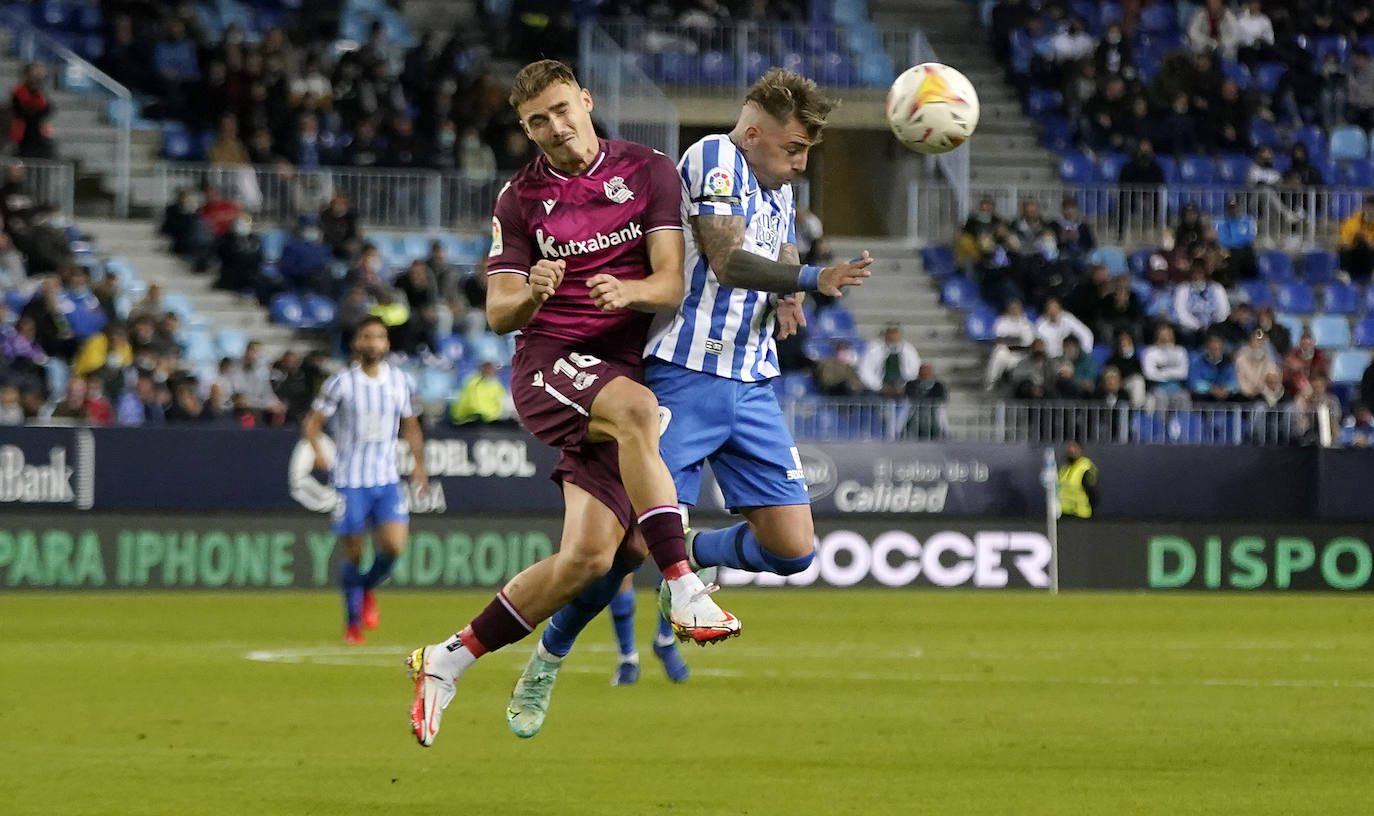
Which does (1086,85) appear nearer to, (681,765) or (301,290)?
(301,290)

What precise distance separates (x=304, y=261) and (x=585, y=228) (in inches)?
A: 686

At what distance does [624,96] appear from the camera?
2852 centimetres

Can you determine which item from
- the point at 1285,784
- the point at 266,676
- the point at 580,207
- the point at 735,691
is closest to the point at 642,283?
the point at 580,207

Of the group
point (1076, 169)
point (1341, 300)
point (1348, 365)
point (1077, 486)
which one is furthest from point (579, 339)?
point (1076, 169)

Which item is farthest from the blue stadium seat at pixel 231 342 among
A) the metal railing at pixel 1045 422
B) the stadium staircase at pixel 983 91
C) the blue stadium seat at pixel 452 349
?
the stadium staircase at pixel 983 91

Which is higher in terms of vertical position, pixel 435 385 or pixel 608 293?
pixel 608 293

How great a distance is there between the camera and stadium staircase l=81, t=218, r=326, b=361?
24.4 meters

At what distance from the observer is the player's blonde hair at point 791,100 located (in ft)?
26.5

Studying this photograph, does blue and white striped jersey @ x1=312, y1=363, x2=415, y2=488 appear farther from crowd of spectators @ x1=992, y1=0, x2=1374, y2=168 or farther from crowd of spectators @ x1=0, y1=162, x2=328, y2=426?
crowd of spectators @ x1=992, y1=0, x2=1374, y2=168

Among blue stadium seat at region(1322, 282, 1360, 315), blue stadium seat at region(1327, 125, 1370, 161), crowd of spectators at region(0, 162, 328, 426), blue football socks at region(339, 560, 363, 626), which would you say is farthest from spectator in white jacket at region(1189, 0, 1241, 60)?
blue football socks at region(339, 560, 363, 626)

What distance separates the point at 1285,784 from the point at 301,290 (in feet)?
60.6

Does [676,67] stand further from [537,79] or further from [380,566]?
[537,79]

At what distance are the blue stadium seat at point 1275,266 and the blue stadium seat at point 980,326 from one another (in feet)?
12.7

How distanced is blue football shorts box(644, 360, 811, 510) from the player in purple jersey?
40 cm
